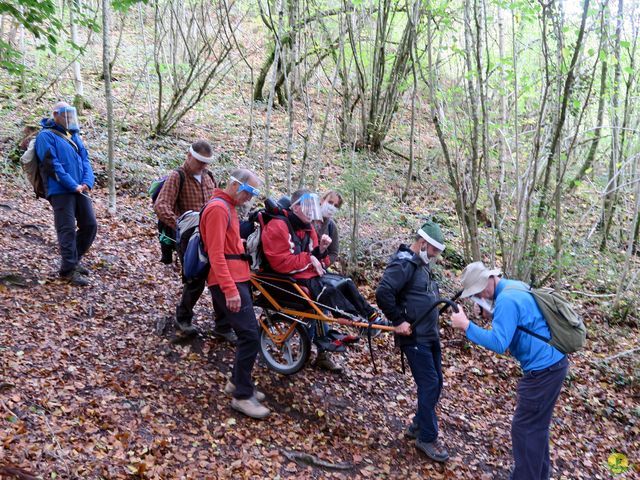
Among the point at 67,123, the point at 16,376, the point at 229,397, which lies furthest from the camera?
the point at 67,123

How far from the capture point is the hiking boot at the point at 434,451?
490cm

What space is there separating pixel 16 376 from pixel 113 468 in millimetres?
1432

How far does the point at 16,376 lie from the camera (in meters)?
4.55

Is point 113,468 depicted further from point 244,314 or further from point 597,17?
point 597,17

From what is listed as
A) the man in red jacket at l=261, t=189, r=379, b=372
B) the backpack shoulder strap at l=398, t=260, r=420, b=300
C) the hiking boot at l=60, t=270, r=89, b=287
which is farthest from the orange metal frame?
the hiking boot at l=60, t=270, r=89, b=287

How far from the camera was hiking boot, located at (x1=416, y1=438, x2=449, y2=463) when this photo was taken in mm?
4902

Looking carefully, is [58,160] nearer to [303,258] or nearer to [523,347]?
[303,258]

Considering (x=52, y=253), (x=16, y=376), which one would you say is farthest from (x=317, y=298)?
(x=52, y=253)

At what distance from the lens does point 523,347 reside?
4082 mm

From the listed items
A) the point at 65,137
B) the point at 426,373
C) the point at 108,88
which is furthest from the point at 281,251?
the point at 108,88

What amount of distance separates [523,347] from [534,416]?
582 mm

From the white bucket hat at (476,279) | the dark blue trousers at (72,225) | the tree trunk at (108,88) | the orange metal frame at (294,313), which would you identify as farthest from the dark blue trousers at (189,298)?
the tree trunk at (108,88)

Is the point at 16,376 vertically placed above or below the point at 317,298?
below

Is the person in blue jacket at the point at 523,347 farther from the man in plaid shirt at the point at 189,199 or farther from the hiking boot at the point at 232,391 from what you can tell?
the man in plaid shirt at the point at 189,199
